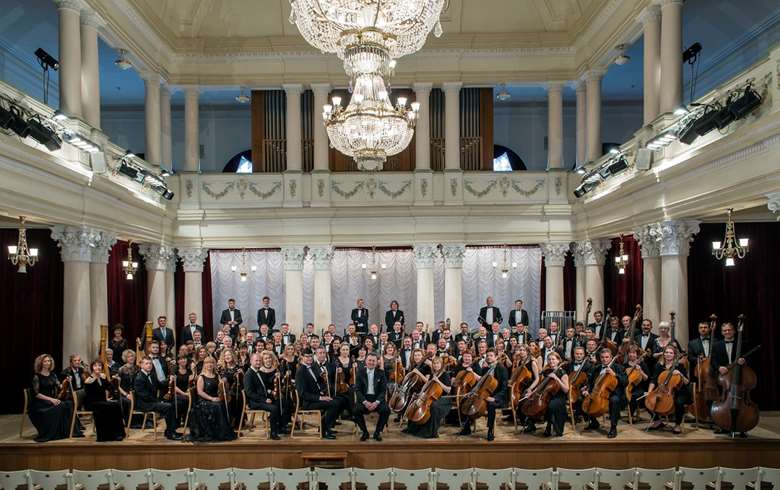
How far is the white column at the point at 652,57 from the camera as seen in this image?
10898 millimetres

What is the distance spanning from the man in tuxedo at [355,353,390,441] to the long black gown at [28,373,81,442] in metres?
3.78

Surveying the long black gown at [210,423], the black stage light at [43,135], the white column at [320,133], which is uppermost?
the white column at [320,133]

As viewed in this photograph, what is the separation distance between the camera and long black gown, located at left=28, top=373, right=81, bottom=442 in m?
8.32

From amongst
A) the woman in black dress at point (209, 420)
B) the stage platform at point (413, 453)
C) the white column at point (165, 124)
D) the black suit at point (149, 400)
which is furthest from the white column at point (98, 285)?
the white column at point (165, 124)

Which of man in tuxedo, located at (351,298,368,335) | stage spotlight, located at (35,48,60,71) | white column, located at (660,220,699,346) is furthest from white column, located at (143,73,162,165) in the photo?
white column, located at (660,220,699,346)

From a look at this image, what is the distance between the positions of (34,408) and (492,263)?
1069cm

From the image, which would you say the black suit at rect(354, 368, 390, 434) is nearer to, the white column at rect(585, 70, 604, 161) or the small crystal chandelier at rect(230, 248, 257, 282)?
the small crystal chandelier at rect(230, 248, 257, 282)

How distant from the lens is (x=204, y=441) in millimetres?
8258

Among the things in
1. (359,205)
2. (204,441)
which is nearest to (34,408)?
(204,441)

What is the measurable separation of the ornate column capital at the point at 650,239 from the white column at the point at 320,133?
6.92 metres

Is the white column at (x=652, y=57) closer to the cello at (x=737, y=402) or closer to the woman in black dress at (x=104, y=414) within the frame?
the cello at (x=737, y=402)

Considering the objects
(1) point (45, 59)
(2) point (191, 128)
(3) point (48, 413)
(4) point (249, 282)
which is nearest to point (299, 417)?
(3) point (48, 413)

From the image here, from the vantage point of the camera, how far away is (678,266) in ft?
33.3

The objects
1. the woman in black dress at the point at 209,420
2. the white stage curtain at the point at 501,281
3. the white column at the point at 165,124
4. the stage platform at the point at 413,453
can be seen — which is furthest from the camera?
the white stage curtain at the point at 501,281
